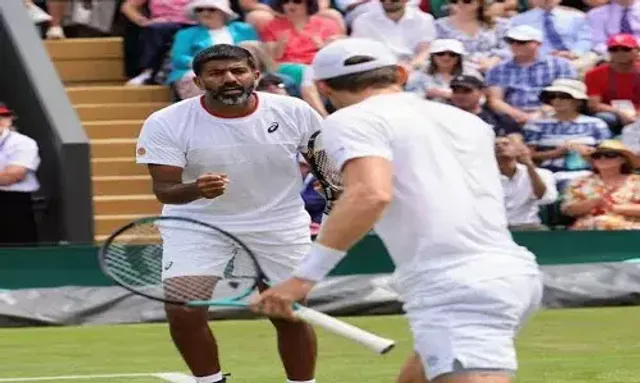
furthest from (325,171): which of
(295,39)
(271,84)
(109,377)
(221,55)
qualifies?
(295,39)

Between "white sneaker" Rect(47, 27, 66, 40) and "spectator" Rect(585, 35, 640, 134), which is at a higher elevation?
"spectator" Rect(585, 35, 640, 134)

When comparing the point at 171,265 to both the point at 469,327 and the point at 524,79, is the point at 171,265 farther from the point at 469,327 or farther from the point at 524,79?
the point at 524,79

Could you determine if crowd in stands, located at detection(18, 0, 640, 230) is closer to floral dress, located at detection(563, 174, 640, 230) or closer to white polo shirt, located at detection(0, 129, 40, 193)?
floral dress, located at detection(563, 174, 640, 230)

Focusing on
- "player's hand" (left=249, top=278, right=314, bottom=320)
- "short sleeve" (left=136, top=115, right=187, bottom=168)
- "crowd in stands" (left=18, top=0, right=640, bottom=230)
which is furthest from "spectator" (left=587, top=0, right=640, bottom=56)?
"player's hand" (left=249, top=278, right=314, bottom=320)

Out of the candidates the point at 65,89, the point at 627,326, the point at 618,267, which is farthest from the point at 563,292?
the point at 65,89

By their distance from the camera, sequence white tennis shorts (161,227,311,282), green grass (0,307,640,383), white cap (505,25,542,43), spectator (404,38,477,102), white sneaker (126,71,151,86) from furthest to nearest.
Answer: white sneaker (126,71,151,86)
white cap (505,25,542,43)
spectator (404,38,477,102)
green grass (0,307,640,383)
white tennis shorts (161,227,311,282)

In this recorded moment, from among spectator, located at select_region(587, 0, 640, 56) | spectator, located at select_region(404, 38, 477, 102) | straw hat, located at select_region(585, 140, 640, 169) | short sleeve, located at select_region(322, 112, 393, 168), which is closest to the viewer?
short sleeve, located at select_region(322, 112, 393, 168)

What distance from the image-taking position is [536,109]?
15680 millimetres

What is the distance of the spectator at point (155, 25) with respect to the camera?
16.9 meters

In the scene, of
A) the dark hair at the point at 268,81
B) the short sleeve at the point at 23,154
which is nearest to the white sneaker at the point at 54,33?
the short sleeve at the point at 23,154

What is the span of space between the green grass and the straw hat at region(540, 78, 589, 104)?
219 centimetres

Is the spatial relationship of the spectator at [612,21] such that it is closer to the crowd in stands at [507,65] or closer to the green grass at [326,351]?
the crowd in stands at [507,65]

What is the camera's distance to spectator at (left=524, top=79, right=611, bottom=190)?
1505 cm

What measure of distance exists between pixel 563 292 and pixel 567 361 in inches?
131
